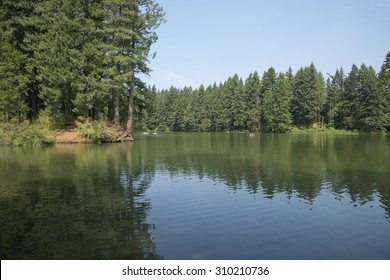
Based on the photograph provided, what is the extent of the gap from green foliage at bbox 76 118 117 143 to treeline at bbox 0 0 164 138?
235cm

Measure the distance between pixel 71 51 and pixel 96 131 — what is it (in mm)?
11450

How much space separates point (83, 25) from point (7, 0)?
11.2 metres

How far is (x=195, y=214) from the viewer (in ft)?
42.7

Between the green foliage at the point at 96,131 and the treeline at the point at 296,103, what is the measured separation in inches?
1451

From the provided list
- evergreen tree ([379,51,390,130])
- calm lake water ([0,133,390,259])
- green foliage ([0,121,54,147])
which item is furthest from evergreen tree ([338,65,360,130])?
green foliage ([0,121,54,147])

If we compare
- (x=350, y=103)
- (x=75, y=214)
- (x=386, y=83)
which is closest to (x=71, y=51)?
(x=75, y=214)

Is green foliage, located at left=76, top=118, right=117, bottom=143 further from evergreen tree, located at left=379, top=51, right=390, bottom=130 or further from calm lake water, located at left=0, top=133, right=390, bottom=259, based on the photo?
evergreen tree, located at left=379, top=51, right=390, bottom=130

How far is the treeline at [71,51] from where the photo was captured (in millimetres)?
47250

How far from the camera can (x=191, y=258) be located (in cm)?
866

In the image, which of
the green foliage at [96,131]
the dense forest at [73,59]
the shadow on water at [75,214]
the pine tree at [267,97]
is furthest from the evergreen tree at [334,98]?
the shadow on water at [75,214]

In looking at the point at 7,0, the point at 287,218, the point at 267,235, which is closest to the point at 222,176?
the point at 287,218

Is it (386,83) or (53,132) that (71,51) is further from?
(386,83)

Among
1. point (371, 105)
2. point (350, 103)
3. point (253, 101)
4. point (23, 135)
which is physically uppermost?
point (253, 101)

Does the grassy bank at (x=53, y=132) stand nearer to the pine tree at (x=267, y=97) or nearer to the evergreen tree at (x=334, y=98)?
the pine tree at (x=267, y=97)
